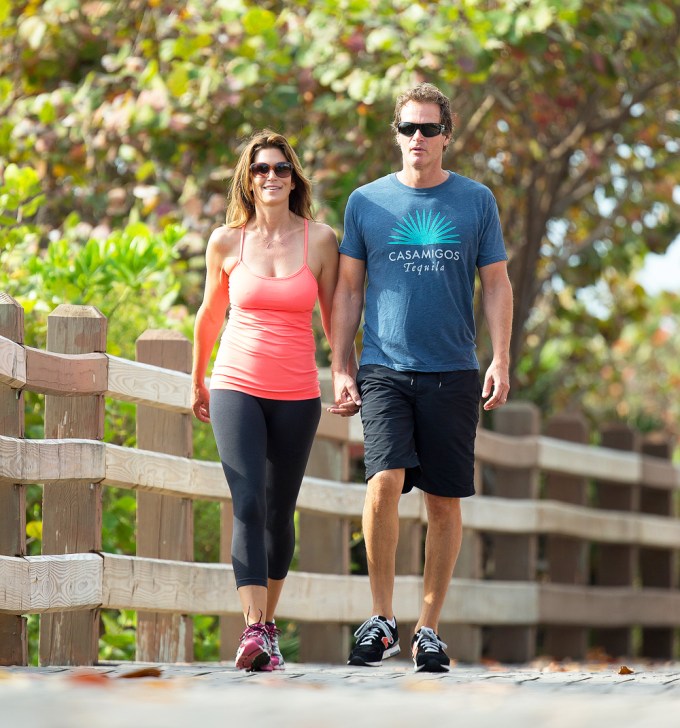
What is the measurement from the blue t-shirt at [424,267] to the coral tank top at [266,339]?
265 millimetres

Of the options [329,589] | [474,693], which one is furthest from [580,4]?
[474,693]

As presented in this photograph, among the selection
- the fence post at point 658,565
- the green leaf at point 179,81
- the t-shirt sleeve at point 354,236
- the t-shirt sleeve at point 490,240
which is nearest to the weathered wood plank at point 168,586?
the t-shirt sleeve at point 354,236

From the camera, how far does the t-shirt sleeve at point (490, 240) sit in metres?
5.89

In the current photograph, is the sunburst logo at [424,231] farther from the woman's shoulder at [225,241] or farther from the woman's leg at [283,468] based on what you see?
the woman's leg at [283,468]

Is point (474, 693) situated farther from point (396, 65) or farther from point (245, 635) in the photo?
point (396, 65)

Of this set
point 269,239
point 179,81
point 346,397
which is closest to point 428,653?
point 346,397

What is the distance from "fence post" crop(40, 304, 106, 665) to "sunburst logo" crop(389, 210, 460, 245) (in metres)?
1.21

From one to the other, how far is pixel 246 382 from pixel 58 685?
6.47 feet

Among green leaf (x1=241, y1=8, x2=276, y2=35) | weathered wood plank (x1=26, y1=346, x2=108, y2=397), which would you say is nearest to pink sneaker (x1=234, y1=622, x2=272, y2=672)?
weathered wood plank (x1=26, y1=346, x2=108, y2=397)

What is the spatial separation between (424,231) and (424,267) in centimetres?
14

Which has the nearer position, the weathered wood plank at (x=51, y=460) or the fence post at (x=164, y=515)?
the weathered wood plank at (x=51, y=460)

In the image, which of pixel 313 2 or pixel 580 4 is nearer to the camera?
pixel 580 4

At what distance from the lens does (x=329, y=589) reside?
23.5 ft

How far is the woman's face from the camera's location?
582 cm
